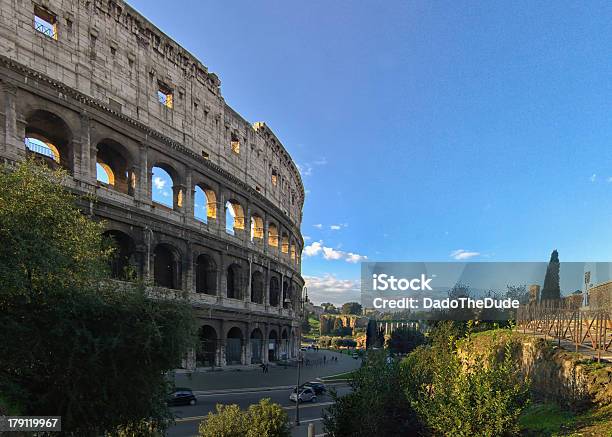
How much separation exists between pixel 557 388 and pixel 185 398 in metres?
21.2

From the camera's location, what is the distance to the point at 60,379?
34.4 feet

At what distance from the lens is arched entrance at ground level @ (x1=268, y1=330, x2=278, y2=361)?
48.0 meters

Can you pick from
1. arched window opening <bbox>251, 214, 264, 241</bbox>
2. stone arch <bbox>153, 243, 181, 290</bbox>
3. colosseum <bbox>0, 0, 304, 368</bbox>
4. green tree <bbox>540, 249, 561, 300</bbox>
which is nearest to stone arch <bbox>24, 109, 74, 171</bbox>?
colosseum <bbox>0, 0, 304, 368</bbox>

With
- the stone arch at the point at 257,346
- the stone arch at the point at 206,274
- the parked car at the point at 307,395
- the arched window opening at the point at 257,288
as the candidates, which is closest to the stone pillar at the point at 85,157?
the stone arch at the point at 206,274

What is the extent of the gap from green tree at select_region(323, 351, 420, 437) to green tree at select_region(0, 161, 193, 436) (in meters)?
5.62

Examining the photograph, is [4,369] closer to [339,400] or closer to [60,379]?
[60,379]

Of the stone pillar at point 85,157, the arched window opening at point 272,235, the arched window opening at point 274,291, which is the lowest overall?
the arched window opening at point 274,291

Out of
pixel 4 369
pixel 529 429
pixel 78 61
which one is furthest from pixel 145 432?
pixel 78 61

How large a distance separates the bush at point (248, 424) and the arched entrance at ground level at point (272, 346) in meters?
36.8

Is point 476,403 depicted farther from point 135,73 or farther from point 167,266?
point 135,73

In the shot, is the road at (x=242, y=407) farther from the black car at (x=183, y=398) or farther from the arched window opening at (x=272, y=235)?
the arched window opening at (x=272, y=235)

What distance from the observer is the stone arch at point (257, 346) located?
4378 centimetres

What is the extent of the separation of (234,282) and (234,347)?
6858mm

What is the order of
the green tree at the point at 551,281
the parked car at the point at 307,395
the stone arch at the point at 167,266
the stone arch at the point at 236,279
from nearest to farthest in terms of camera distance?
the parked car at the point at 307,395
the stone arch at the point at 167,266
the stone arch at the point at 236,279
the green tree at the point at 551,281
